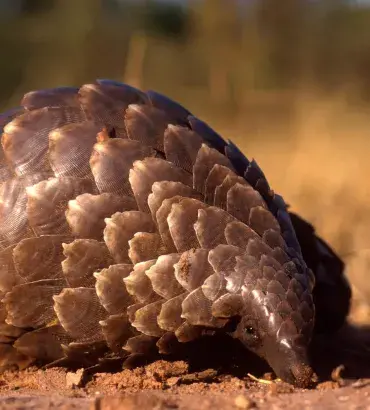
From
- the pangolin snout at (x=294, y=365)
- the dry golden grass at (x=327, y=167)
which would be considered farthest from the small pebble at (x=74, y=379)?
the dry golden grass at (x=327, y=167)

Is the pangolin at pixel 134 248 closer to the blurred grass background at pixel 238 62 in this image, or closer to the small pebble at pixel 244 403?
the small pebble at pixel 244 403

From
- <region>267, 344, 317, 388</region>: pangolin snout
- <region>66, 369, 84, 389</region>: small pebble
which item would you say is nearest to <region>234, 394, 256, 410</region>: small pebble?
<region>267, 344, 317, 388</region>: pangolin snout

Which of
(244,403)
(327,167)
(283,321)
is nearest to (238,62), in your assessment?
(327,167)

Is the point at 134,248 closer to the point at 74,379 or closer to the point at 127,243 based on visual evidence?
the point at 127,243

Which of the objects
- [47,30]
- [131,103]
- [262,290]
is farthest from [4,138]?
[47,30]

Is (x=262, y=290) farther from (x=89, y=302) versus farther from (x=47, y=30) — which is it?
(x=47, y=30)

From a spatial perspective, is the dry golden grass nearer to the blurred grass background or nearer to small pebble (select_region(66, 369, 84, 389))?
the blurred grass background
